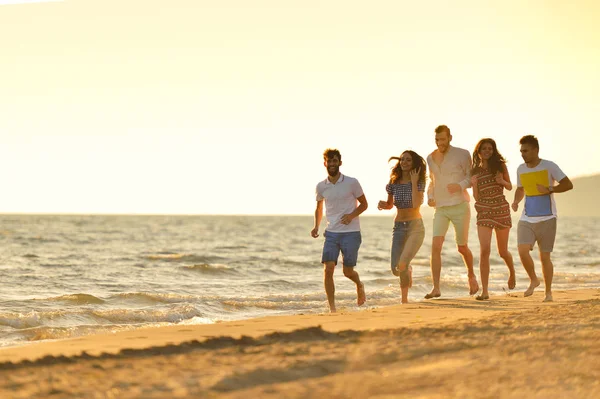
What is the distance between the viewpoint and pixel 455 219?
9.84 meters

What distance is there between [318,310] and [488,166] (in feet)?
11.8

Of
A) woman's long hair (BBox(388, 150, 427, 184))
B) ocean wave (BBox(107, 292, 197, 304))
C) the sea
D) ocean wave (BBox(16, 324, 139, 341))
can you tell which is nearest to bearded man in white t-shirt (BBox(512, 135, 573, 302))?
woman's long hair (BBox(388, 150, 427, 184))

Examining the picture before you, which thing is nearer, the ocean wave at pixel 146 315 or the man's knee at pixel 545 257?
the man's knee at pixel 545 257

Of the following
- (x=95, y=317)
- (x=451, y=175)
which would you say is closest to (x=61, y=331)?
(x=95, y=317)

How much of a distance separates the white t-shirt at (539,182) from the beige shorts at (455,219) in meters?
0.73

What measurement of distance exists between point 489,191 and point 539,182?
68cm

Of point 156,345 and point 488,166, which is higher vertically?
point 488,166

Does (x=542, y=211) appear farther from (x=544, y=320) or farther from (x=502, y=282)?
(x=502, y=282)

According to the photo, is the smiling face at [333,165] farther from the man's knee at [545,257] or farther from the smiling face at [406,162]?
the man's knee at [545,257]

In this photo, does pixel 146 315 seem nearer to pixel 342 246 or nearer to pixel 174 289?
pixel 342 246

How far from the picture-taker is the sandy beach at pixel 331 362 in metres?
4.53

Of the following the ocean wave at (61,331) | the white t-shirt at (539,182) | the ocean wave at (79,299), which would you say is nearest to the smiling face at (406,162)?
the white t-shirt at (539,182)

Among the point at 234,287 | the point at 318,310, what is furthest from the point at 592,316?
the point at 234,287

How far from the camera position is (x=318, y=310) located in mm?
11828
